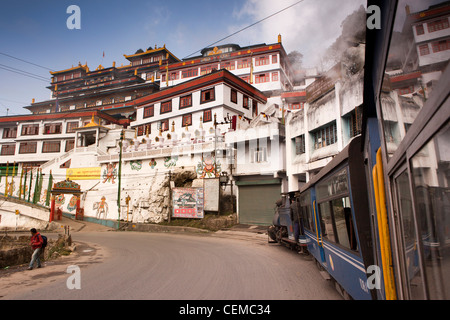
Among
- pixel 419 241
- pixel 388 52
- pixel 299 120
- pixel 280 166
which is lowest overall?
pixel 419 241

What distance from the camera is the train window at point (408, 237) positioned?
1916mm

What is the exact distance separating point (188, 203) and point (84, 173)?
1927 cm

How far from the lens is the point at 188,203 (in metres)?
24.0

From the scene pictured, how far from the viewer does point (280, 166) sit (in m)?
21.6

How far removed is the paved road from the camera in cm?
596

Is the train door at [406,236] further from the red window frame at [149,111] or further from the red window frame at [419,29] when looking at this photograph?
the red window frame at [149,111]

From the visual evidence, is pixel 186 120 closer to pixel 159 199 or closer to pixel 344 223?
pixel 159 199

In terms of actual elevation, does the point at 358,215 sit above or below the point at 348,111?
below

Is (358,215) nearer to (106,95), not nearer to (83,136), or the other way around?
(83,136)

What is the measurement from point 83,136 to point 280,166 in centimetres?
3659

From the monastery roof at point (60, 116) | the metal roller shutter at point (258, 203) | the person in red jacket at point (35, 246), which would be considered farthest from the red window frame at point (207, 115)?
the person in red jacket at point (35, 246)

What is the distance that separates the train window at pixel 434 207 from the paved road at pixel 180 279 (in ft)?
14.7
